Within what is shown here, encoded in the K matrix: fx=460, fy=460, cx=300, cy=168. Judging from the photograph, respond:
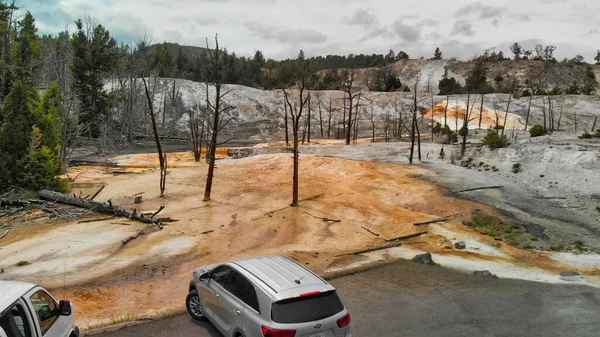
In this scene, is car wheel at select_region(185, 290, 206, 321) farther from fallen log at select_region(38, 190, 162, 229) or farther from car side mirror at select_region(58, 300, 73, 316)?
fallen log at select_region(38, 190, 162, 229)

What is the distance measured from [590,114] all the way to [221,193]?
3080 inches

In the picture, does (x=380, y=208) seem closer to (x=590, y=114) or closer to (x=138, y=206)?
(x=138, y=206)

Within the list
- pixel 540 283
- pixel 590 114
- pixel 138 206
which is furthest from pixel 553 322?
pixel 590 114

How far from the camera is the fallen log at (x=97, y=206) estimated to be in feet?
64.3

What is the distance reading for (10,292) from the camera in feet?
18.6

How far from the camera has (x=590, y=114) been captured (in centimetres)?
8138

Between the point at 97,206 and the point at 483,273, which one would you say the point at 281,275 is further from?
the point at 97,206

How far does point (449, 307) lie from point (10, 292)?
9.40 meters

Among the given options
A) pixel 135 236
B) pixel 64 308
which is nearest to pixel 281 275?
pixel 64 308

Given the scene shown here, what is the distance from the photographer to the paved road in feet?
31.7

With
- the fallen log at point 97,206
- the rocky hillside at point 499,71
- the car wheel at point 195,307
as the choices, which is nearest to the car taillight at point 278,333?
the car wheel at point 195,307

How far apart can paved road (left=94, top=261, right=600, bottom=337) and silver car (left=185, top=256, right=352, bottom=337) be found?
1.13 m

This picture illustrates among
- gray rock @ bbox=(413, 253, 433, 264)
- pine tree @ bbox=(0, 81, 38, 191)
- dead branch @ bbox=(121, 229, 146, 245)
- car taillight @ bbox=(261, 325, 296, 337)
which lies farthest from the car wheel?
pine tree @ bbox=(0, 81, 38, 191)

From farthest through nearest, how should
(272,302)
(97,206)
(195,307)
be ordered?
(97,206), (195,307), (272,302)
